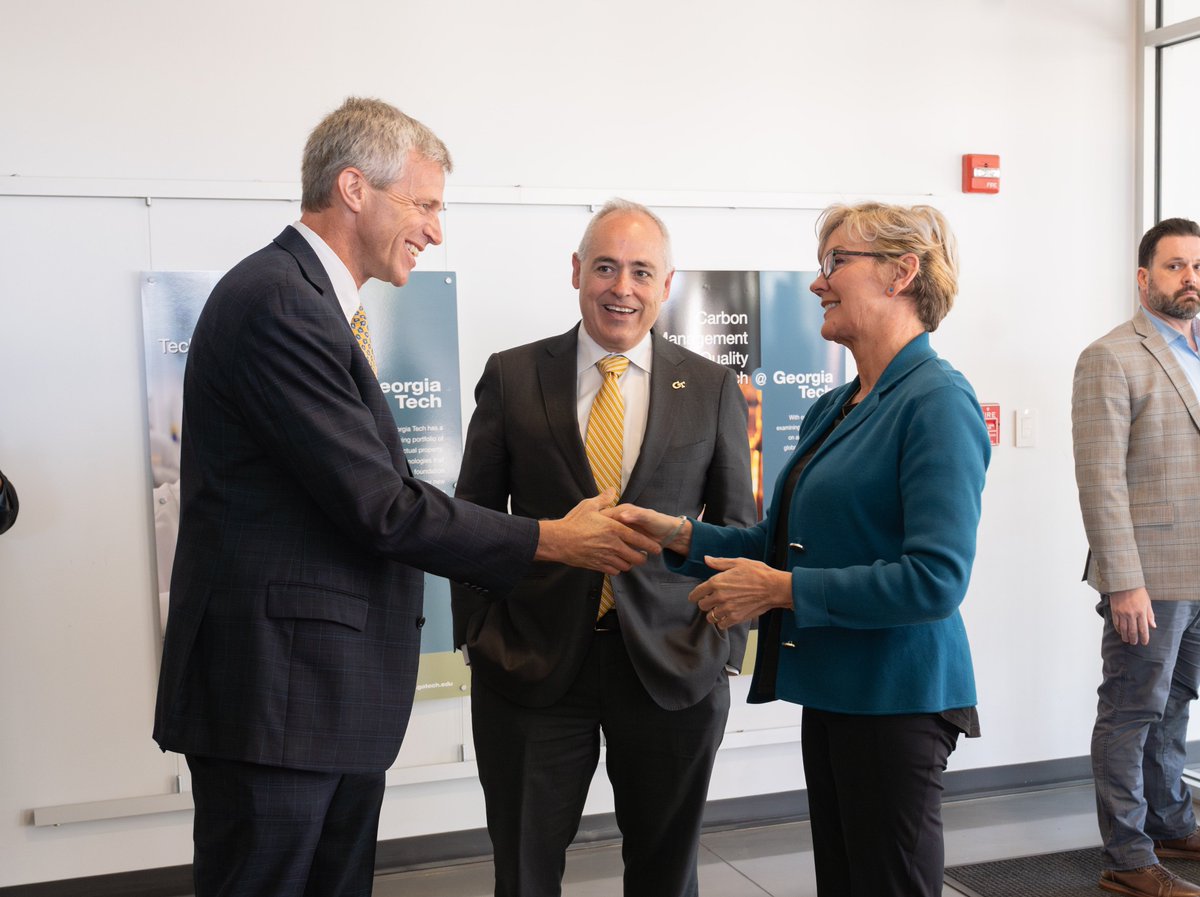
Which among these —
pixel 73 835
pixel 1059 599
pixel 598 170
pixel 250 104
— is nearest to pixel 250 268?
pixel 250 104

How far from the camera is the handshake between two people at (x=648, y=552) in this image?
1.96 meters

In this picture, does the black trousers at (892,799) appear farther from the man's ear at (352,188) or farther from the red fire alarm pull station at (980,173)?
the red fire alarm pull station at (980,173)

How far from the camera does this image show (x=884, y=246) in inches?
80.4

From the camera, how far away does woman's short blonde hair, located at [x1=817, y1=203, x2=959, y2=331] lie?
2.03m

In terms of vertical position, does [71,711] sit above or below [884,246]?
below

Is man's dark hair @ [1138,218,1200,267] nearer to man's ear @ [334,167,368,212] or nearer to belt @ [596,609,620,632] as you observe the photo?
belt @ [596,609,620,632]

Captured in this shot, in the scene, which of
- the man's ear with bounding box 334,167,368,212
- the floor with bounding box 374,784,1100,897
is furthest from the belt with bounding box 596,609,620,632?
the floor with bounding box 374,784,1100,897

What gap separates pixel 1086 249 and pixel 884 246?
9.35 ft

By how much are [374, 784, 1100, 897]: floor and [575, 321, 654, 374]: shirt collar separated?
1.86 metres

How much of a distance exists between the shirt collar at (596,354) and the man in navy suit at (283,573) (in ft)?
2.36

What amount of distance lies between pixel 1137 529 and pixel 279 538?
284cm

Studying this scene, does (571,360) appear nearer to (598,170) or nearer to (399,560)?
(399,560)

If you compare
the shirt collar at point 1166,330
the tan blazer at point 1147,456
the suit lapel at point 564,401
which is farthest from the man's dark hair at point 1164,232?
the suit lapel at point 564,401

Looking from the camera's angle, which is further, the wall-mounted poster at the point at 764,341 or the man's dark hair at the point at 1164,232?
the wall-mounted poster at the point at 764,341
